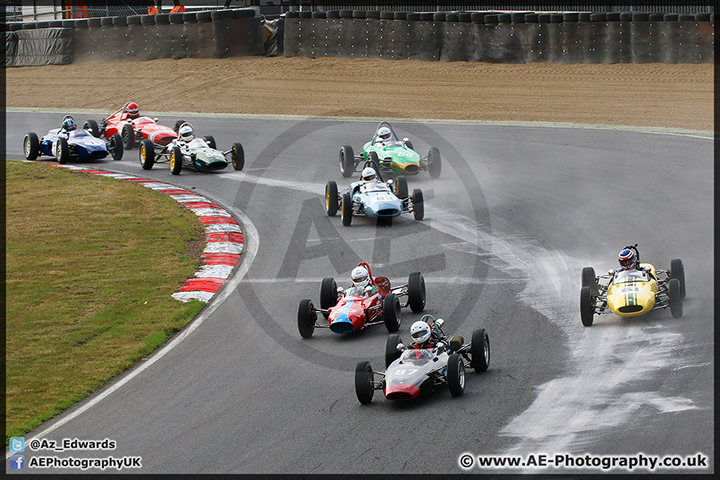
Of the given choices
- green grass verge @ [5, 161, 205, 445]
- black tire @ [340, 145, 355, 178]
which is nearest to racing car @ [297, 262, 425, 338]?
green grass verge @ [5, 161, 205, 445]

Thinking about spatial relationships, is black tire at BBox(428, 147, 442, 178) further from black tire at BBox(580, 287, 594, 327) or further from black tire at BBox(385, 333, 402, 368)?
black tire at BBox(385, 333, 402, 368)

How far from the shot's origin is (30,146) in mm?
27484

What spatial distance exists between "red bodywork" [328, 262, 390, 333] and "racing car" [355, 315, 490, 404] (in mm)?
1398

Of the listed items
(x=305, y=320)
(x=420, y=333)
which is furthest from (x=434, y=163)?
(x=420, y=333)

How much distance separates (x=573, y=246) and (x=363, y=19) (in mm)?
23401

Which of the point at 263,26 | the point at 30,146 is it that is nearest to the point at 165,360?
the point at 30,146

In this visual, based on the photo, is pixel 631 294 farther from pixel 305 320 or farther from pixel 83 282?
pixel 83 282

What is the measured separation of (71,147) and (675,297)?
20136mm

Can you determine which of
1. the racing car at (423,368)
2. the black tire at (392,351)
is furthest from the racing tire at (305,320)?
the black tire at (392,351)

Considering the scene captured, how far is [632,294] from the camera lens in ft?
42.9

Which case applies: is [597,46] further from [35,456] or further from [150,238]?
[35,456]

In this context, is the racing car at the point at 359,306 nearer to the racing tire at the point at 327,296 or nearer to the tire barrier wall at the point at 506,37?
the racing tire at the point at 327,296

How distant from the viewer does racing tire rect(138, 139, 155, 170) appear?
2616 centimetres

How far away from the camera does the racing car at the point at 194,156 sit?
83.4 ft
